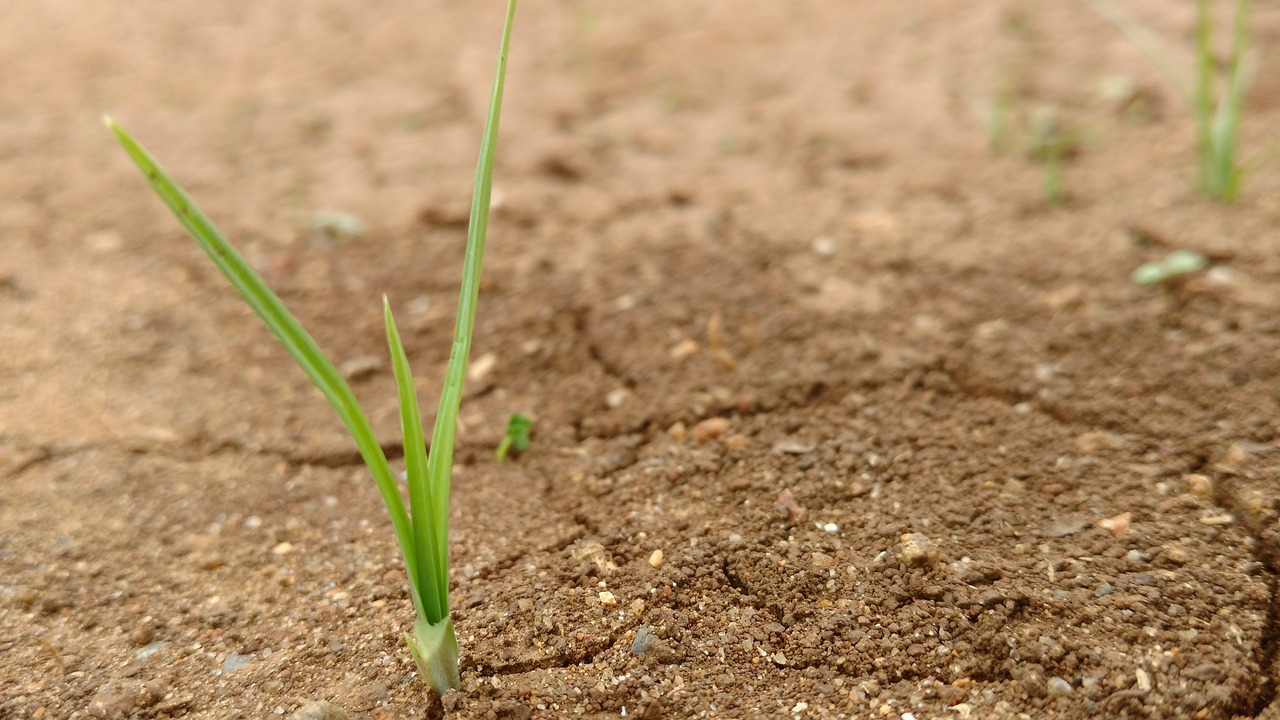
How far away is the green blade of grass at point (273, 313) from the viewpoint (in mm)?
830

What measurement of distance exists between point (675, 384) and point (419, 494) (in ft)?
2.30

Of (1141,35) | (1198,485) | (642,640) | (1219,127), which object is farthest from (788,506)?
(1141,35)

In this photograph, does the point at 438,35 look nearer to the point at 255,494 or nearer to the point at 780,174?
the point at 780,174

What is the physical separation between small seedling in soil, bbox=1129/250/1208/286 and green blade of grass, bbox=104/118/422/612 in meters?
1.36

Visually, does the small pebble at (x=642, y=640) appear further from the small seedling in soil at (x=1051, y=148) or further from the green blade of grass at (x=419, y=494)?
the small seedling in soil at (x=1051, y=148)

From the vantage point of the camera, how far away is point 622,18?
2.91 meters

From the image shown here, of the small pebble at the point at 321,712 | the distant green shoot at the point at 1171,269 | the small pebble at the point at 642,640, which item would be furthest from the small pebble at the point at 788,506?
the distant green shoot at the point at 1171,269

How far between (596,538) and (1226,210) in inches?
53.9

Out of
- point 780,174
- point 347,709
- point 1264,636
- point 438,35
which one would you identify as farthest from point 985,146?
point 347,709

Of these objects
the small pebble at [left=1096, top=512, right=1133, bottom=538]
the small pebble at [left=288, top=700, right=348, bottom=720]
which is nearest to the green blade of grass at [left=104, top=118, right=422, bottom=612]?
the small pebble at [left=288, top=700, right=348, bottom=720]

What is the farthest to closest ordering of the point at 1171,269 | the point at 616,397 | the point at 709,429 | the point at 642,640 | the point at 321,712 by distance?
the point at 1171,269, the point at 616,397, the point at 709,429, the point at 642,640, the point at 321,712

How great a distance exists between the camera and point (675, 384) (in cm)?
159

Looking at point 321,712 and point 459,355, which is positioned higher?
point 459,355

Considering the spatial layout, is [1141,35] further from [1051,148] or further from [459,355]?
[459,355]
